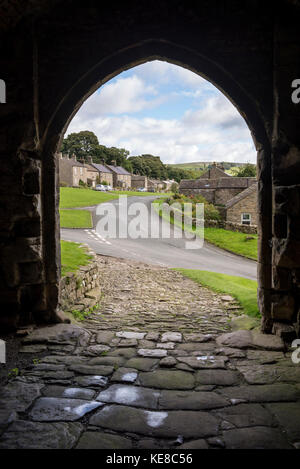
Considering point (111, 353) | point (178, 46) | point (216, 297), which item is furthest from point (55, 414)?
point (216, 297)

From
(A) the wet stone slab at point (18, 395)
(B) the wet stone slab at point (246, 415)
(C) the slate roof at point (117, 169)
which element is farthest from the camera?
(C) the slate roof at point (117, 169)

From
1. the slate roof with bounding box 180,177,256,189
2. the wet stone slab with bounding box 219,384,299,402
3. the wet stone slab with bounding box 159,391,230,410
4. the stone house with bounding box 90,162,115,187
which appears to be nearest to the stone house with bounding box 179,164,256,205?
the slate roof with bounding box 180,177,256,189

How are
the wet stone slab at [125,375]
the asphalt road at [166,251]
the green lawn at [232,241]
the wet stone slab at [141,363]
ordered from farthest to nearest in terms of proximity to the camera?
the green lawn at [232,241]
the asphalt road at [166,251]
the wet stone slab at [141,363]
the wet stone slab at [125,375]

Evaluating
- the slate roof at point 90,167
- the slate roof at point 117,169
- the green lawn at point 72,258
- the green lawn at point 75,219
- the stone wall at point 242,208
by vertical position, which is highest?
the slate roof at point 117,169

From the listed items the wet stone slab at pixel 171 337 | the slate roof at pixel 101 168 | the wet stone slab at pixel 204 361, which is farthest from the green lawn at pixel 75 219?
the slate roof at pixel 101 168

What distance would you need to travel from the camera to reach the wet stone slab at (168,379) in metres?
3.16

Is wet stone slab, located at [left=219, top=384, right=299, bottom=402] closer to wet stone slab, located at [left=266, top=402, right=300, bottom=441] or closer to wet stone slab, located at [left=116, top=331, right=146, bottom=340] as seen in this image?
wet stone slab, located at [left=266, top=402, right=300, bottom=441]

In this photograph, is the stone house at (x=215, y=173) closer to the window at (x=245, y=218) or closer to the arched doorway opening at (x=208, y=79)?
the window at (x=245, y=218)

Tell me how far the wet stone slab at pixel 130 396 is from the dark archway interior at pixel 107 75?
205 cm

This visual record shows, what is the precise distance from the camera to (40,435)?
2.36 meters

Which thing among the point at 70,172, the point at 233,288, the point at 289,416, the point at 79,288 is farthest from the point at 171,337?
Answer: the point at 70,172

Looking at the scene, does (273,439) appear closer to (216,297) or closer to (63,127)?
(63,127)

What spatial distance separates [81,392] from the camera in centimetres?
299

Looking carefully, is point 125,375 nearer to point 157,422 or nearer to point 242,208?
point 157,422
